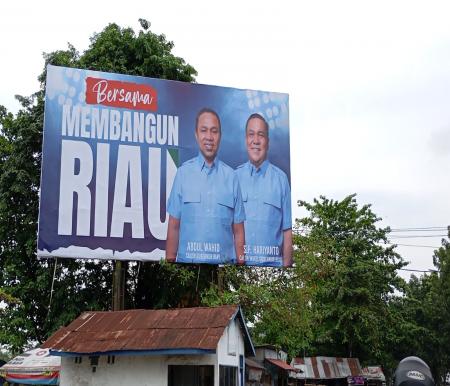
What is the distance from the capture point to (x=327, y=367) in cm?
3198

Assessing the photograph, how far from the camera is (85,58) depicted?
24438mm

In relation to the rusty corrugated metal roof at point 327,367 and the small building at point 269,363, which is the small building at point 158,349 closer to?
the small building at point 269,363

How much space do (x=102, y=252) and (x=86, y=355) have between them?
5.43 meters

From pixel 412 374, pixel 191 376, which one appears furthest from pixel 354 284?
pixel 412 374

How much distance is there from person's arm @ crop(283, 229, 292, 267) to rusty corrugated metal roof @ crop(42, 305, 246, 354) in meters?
6.55

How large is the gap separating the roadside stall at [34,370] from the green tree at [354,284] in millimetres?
14756

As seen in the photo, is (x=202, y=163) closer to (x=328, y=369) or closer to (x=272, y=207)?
(x=272, y=207)

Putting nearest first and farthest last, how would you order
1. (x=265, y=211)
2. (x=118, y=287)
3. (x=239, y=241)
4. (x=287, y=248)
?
1. (x=118, y=287)
2. (x=239, y=241)
3. (x=265, y=211)
4. (x=287, y=248)

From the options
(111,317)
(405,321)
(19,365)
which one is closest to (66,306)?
(19,365)

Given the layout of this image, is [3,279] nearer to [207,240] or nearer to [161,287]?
[161,287]

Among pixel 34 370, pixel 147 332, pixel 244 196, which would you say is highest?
pixel 244 196

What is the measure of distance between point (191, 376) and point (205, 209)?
7093mm

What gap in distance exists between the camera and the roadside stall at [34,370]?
1648 centimetres

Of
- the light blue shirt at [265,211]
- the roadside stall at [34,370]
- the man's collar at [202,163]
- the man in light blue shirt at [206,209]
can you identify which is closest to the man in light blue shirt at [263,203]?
the light blue shirt at [265,211]
